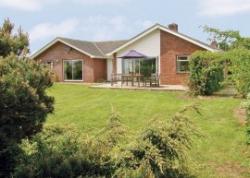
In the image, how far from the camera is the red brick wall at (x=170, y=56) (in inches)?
1281

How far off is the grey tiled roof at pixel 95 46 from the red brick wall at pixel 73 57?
0.55 metres

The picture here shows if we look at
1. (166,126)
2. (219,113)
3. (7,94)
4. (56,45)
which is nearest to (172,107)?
(219,113)

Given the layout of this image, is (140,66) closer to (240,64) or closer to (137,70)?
(137,70)

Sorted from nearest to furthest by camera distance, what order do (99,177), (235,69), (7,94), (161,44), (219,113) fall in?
(7,94) < (99,177) < (235,69) < (219,113) < (161,44)

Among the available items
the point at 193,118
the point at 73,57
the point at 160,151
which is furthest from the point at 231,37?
the point at 73,57

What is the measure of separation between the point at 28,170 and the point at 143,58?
27.5 meters

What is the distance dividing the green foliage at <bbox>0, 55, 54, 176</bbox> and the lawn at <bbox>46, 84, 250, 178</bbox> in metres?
1.85

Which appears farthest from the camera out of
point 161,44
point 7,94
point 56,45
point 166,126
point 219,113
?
point 56,45

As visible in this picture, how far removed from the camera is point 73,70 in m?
37.1

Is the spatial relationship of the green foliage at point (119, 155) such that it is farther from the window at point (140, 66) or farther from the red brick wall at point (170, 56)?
the window at point (140, 66)

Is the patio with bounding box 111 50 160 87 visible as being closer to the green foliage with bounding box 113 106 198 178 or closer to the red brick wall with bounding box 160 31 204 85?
the red brick wall with bounding box 160 31 204 85

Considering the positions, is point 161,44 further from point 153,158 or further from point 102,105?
point 153,158

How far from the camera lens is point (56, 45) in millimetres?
37406

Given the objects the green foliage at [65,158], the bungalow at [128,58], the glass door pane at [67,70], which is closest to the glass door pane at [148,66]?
the bungalow at [128,58]
